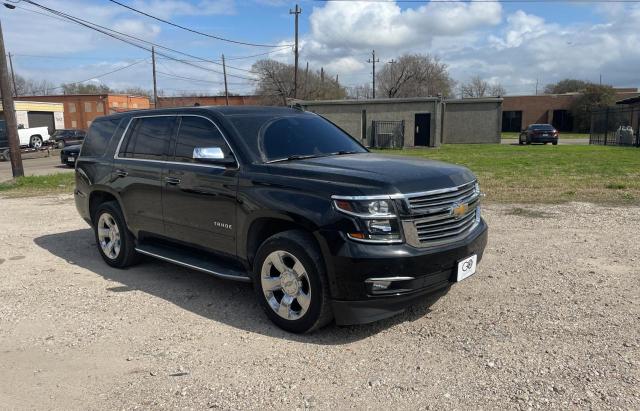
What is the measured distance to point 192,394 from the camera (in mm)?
3357

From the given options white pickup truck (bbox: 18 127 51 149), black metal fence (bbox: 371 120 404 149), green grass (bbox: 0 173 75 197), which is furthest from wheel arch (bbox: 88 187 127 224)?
white pickup truck (bbox: 18 127 51 149)

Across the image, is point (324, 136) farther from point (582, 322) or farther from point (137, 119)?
point (582, 322)

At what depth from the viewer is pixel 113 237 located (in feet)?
20.7

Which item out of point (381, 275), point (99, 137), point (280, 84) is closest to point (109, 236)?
point (99, 137)

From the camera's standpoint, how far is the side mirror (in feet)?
14.9

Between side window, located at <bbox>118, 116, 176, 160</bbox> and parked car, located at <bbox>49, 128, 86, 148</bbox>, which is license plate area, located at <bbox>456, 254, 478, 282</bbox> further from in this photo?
parked car, located at <bbox>49, 128, 86, 148</bbox>

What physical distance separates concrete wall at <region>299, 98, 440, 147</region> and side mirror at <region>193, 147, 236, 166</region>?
1132 inches

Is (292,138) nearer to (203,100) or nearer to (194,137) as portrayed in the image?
(194,137)

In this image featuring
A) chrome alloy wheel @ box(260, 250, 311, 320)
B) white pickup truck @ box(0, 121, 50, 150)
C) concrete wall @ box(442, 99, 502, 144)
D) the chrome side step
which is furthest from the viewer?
concrete wall @ box(442, 99, 502, 144)

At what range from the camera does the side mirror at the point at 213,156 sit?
14.9 ft

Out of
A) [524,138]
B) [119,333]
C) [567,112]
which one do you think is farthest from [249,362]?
[567,112]

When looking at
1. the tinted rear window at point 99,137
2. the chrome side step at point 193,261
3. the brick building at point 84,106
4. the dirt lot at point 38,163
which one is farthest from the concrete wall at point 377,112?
the brick building at point 84,106

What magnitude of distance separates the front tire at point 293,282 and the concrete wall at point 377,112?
2926cm

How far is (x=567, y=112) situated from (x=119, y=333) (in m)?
63.5
